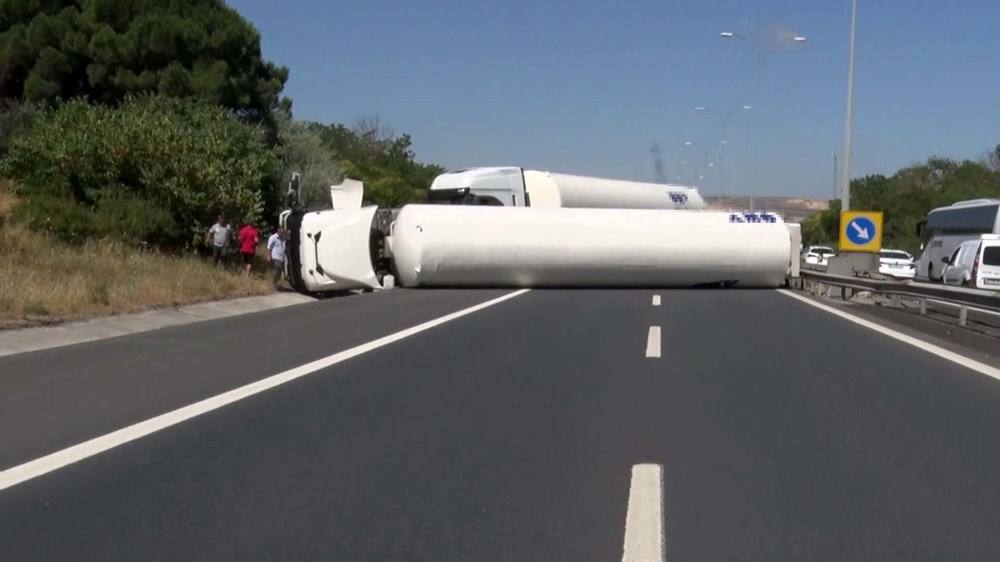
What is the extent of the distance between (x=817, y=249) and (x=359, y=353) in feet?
175

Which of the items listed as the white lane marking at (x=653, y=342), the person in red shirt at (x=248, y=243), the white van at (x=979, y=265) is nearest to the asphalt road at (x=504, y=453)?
the white lane marking at (x=653, y=342)

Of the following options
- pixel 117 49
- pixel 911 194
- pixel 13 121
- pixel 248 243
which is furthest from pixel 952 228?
pixel 911 194

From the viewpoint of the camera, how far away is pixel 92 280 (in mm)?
20969

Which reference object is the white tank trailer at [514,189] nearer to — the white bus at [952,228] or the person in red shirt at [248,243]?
the person in red shirt at [248,243]

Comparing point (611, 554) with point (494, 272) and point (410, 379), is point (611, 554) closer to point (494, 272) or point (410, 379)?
point (410, 379)

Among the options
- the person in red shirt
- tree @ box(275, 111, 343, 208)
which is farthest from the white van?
tree @ box(275, 111, 343, 208)

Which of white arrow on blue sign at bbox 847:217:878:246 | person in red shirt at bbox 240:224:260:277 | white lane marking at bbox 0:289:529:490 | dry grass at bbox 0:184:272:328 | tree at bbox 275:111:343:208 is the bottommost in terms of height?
white lane marking at bbox 0:289:529:490

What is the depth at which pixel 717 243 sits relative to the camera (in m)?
30.1

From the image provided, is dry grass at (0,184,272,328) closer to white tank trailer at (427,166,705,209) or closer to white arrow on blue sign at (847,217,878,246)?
white tank trailer at (427,166,705,209)

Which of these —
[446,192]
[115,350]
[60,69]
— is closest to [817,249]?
[446,192]

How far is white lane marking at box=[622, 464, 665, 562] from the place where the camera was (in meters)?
6.03

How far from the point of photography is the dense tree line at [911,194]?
78125 mm

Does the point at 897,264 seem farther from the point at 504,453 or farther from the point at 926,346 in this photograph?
the point at 504,453

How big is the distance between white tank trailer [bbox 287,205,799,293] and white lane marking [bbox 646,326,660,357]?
10938mm
